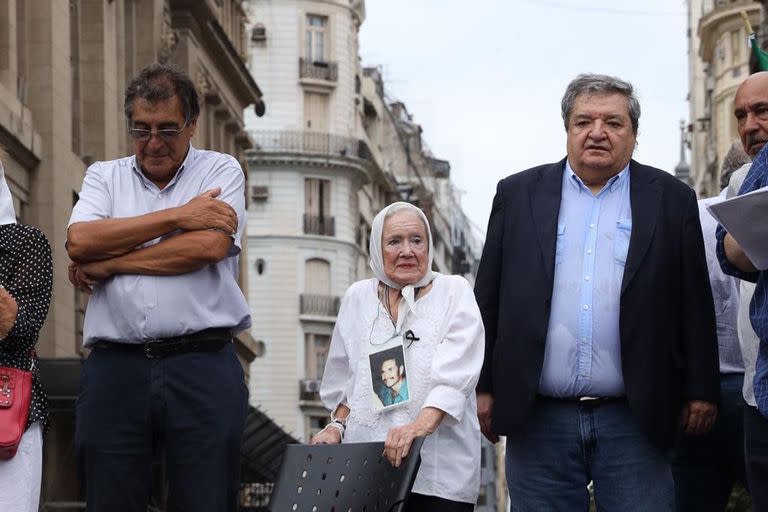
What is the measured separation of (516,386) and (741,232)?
1.36m

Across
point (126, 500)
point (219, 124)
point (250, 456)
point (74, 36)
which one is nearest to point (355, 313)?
point (126, 500)

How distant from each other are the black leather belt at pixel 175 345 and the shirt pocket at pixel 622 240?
179 centimetres

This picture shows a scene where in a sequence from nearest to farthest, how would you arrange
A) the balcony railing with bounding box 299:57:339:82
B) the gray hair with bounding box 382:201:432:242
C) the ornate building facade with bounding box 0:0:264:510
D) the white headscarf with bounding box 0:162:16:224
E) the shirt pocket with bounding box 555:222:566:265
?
the white headscarf with bounding box 0:162:16:224
the shirt pocket with bounding box 555:222:566:265
the gray hair with bounding box 382:201:432:242
the ornate building facade with bounding box 0:0:264:510
the balcony railing with bounding box 299:57:339:82

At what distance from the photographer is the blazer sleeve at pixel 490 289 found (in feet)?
29.6

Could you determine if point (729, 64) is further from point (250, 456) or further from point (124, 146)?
point (124, 146)

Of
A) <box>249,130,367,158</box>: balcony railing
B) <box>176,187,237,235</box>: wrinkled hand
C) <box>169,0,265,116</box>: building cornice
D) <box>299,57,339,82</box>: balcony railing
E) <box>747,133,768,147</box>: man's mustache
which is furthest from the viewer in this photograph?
<box>299,57,339,82</box>: balcony railing

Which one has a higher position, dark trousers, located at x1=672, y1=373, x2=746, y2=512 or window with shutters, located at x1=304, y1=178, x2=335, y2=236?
window with shutters, located at x1=304, y1=178, x2=335, y2=236

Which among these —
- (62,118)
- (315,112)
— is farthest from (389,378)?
(315,112)

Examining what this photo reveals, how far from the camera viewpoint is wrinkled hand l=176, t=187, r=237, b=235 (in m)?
8.40

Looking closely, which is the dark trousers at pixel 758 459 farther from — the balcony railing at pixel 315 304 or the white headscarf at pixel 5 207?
the balcony railing at pixel 315 304

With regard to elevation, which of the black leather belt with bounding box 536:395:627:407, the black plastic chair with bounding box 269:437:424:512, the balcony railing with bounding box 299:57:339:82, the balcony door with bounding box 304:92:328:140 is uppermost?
the balcony railing with bounding box 299:57:339:82

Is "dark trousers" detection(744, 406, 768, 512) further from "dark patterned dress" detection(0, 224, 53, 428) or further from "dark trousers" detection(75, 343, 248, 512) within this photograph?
"dark patterned dress" detection(0, 224, 53, 428)

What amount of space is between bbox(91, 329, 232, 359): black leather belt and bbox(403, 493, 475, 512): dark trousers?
1.21m

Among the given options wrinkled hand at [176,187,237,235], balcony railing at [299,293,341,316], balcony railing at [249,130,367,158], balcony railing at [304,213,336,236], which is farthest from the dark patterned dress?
balcony railing at [304,213,336,236]
